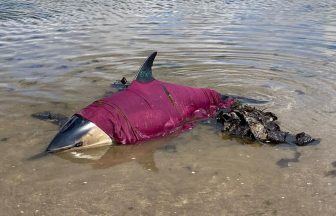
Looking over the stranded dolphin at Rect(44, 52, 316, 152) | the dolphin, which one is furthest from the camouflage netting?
the dolphin

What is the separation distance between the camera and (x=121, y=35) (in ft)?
53.9

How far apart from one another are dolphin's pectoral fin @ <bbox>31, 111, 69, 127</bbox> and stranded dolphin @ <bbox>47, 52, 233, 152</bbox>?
112cm

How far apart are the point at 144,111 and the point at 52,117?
208 centimetres

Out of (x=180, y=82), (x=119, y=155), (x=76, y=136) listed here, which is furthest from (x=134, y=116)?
(x=180, y=82)

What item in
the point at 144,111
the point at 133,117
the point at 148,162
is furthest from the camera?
the point at 144,111

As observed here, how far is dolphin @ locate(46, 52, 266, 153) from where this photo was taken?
282 inches

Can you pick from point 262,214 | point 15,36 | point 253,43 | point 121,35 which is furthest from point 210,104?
point 15,36

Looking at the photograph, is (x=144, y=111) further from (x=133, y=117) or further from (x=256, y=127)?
(x=256, y=127)

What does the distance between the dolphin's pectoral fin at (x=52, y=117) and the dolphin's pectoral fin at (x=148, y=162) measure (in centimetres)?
205

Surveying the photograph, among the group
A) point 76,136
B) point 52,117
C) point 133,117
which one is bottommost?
point 52,117

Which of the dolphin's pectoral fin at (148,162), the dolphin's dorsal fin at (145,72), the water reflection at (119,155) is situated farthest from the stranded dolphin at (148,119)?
the dolphin's pectoral fin at (148,162)

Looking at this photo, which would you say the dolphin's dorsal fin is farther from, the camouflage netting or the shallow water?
the camouflage netting

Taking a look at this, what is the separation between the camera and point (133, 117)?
739cm

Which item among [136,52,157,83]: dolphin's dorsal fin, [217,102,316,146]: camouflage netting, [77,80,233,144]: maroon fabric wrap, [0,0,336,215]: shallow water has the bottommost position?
[0,0,336,215]: shallow water
